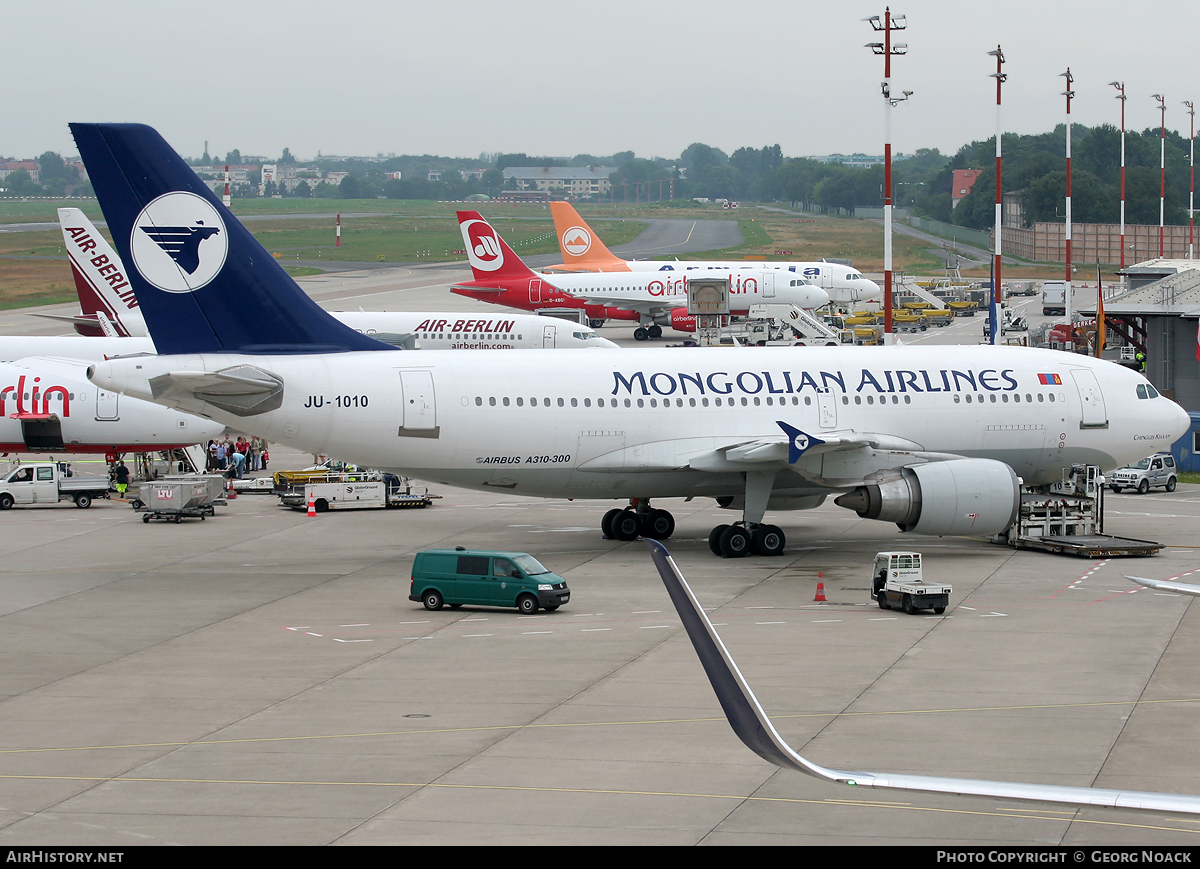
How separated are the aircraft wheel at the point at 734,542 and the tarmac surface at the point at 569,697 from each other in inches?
18.0

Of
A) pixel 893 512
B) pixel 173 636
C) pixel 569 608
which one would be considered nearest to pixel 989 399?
pixel 893 512

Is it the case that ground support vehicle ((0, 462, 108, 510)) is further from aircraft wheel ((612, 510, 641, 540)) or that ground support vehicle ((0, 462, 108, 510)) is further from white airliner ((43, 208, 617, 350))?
aircraft wheel ((612, 510, 641, 540))

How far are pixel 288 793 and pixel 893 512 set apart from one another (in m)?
19.9

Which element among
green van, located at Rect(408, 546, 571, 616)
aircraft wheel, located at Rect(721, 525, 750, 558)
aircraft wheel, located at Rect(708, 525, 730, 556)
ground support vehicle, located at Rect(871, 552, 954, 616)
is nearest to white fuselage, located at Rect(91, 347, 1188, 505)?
aircraft wheel, located at Rect(708, 525, 730, 556)

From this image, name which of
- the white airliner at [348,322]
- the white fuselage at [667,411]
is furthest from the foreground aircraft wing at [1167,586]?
the white airliner at [348,322]

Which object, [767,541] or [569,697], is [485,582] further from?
[767,541]

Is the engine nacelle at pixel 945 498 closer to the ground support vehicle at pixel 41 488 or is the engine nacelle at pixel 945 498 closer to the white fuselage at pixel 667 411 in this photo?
the white fuselage at pixel 667 411

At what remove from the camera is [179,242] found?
106 feet

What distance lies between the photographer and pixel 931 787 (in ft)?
32.6

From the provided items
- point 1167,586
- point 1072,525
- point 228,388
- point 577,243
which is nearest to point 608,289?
point 577,243

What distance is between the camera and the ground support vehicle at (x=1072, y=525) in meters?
35.3

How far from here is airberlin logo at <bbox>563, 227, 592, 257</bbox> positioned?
107 metres

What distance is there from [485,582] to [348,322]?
44684 mm

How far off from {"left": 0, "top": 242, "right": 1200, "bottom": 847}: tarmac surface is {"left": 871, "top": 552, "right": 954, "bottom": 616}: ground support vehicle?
1.71 ft
